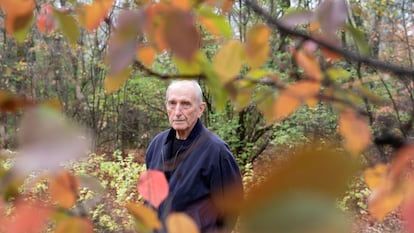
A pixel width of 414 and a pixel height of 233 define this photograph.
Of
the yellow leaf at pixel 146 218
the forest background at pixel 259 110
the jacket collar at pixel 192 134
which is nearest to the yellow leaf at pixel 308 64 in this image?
the forest background at pixel 259 110

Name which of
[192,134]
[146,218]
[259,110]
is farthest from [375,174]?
[192,134]

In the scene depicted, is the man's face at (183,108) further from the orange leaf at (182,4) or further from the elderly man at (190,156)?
the orange leaf at (182,4)

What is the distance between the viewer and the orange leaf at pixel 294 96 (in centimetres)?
60

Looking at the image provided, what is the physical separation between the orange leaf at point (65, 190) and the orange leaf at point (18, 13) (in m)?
0.17

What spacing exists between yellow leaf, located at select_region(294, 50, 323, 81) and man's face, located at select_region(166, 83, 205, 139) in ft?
4.95

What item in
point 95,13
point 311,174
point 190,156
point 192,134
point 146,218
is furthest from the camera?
point 192,134

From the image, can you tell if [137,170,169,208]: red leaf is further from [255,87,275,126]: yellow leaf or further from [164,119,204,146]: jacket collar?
[164,119,204,146]: jacket collar

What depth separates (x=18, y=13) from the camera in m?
0.55

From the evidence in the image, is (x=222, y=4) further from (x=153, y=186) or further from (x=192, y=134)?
(x=192, y=134)

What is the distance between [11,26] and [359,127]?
1.35 ft

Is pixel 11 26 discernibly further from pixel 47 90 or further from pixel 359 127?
pixel 47 90

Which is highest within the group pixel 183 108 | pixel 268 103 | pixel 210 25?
pixel 210 25

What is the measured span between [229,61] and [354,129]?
173 mm

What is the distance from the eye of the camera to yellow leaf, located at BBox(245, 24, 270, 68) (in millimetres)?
649
